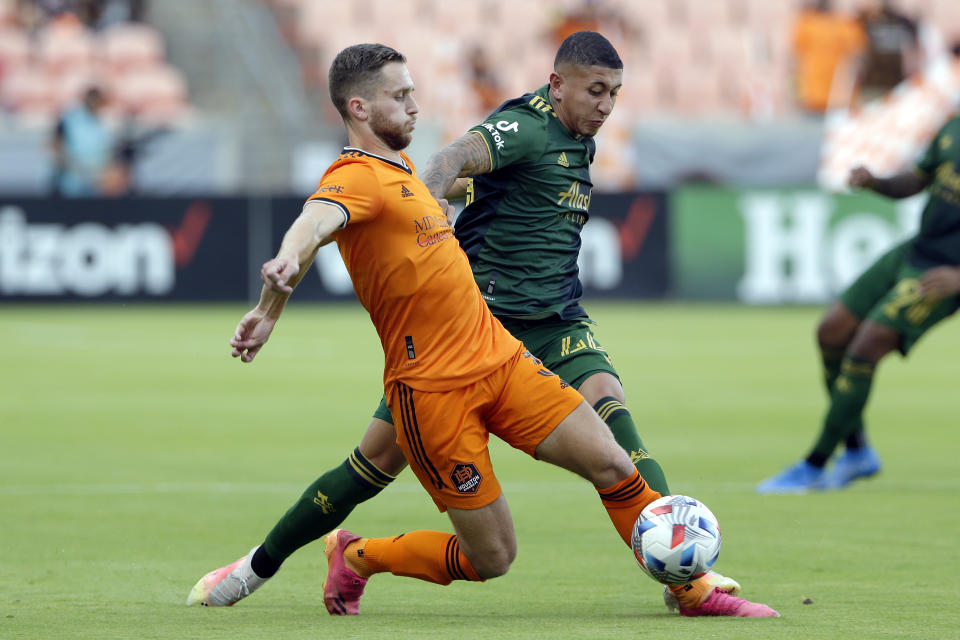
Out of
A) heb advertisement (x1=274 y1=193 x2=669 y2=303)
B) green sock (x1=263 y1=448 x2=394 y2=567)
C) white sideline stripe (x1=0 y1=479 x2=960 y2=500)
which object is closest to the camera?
green sock (x1=263 y1=448 x2=394 y2=567)

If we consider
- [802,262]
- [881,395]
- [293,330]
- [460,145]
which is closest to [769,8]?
[802,262]

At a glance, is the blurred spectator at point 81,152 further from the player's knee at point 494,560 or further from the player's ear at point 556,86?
the player's knee at point 494,560

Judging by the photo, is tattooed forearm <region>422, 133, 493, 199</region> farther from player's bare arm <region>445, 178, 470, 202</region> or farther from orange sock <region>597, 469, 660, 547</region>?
orange sock <region>597, 469, 660, 547</region>

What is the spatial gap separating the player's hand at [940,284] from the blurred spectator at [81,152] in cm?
1483

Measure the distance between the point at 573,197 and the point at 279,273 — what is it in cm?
204

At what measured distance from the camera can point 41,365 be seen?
15.5m

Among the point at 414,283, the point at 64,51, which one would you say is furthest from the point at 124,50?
the point at 414,283

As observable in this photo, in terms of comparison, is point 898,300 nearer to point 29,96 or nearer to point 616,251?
point 616,251

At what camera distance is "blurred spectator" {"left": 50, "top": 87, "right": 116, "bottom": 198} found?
21359 millimetres

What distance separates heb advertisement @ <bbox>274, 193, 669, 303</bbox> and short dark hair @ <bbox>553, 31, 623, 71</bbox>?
15078 millimetres

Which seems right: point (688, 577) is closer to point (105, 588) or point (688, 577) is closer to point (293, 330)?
point (105, 588)

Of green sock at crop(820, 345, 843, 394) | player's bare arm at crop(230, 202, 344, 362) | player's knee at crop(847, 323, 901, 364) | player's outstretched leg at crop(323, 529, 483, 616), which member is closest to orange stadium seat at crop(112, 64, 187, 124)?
green sock at crop(820, 345, 843, 394)

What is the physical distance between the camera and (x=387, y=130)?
519 centimetres

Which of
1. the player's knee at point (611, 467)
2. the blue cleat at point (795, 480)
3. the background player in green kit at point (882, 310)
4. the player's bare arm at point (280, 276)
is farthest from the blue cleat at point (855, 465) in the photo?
the player's bare arm at point (280, 276)
